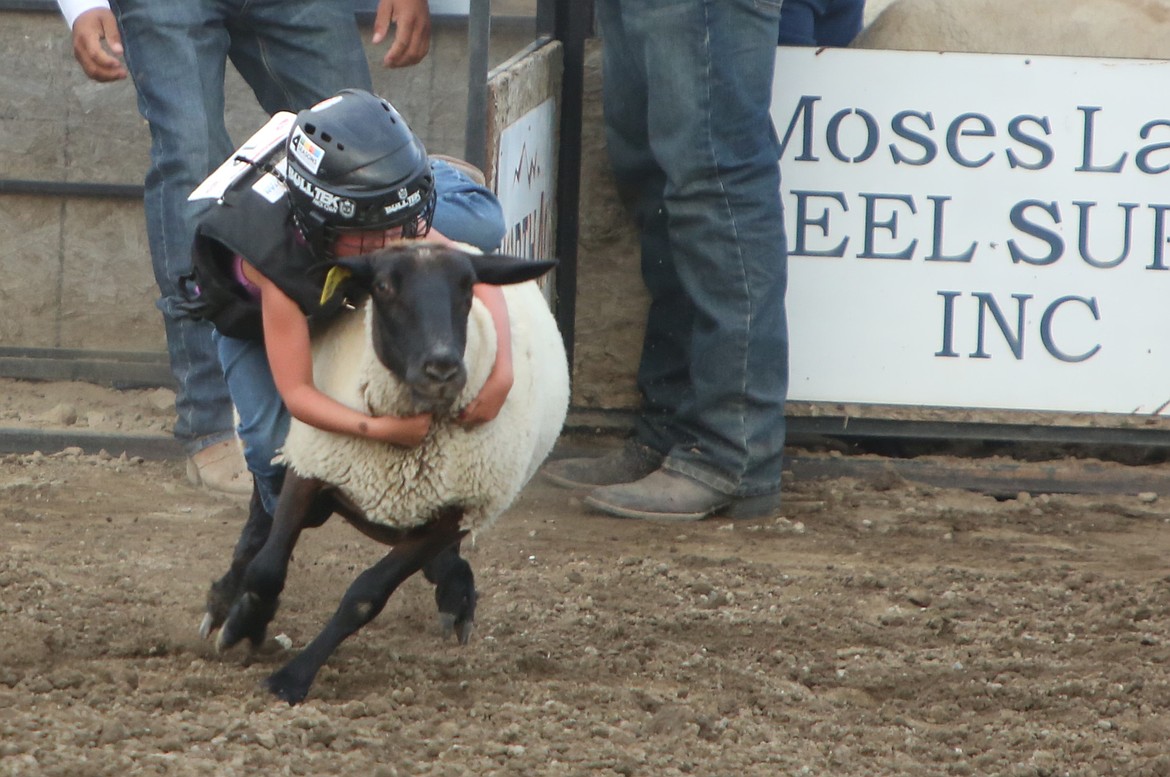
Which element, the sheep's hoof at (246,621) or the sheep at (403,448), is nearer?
the sheep at (403,448)

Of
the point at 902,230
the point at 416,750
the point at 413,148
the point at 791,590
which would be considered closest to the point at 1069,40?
the point at 902,230

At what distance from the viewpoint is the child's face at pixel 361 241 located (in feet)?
10.9

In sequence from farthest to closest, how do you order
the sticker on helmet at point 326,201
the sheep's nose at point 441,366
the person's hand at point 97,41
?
the person's hand at point 97,41, the sticker on helmet at point 326,201, the sheep's nose at point 441,366

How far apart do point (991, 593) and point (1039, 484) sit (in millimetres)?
1230

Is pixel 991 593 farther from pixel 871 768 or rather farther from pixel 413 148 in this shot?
pixel 413 148

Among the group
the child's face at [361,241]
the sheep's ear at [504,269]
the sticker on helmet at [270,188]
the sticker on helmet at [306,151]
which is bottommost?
the sheep's ear at [504,269]

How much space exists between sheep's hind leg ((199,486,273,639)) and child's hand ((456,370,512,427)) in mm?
659

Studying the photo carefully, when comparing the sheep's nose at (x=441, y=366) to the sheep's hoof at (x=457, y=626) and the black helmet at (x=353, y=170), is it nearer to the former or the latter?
the black helmet at (x=353, y=170)

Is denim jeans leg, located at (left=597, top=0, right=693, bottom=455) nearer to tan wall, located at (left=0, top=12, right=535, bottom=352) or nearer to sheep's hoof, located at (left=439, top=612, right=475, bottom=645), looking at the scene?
tan wall, located at (left=0, top=12, right=535, bottom=352)

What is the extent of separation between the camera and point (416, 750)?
3.06m

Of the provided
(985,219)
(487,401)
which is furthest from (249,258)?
(985,219)

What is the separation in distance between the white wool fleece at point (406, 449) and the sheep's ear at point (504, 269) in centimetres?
12

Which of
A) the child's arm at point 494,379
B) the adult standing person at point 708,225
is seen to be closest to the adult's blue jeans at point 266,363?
the child's arm at point 494,379

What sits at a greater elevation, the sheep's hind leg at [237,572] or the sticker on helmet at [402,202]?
the sticker on helmet at [402,202]
